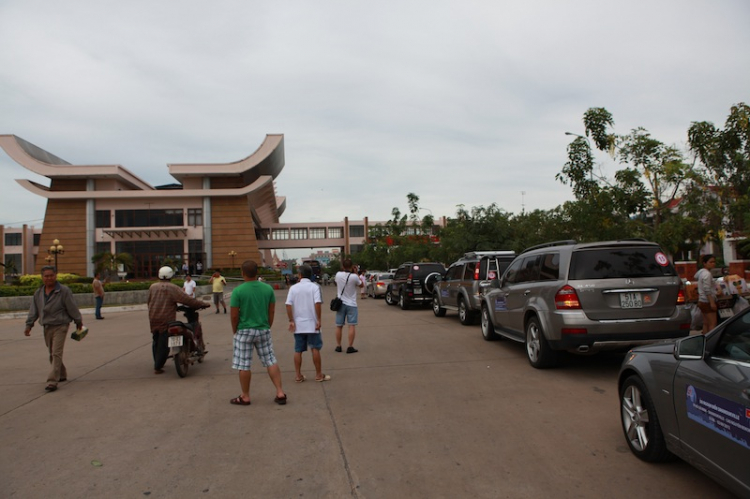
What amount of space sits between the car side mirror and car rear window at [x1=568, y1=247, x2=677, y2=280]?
3.67 m

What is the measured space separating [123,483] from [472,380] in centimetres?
464

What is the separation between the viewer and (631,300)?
7141mm

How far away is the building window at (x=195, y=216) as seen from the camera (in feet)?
218

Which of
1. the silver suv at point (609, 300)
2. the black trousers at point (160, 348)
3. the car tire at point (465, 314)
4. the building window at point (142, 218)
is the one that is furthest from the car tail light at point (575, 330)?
the building window at point (142, 218)

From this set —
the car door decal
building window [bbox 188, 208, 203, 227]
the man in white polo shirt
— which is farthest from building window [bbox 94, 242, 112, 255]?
the car door decal

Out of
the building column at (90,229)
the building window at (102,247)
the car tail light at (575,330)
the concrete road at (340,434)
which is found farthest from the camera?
the building window at (102,247)

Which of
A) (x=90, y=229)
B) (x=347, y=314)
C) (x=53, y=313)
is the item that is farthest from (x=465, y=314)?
(x=90, y=229)

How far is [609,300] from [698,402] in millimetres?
3899

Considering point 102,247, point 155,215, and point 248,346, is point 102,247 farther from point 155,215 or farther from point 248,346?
point 248,346

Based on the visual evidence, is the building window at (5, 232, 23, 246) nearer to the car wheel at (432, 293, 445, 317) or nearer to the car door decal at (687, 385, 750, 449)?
the car wheel at (432, 293, 445, 317)

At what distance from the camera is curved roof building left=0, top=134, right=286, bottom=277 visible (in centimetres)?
6400

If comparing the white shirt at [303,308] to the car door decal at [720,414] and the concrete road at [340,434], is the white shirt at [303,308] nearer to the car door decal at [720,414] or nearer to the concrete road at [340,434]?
the concrete road at [340,434]

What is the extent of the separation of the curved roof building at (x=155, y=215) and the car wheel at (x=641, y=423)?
6329 centimetres

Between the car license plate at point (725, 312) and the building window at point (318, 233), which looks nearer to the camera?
the car license plate at point (725, 312)
